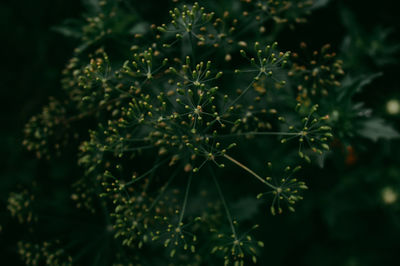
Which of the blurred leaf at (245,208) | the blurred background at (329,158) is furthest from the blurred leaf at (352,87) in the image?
the blurred leaf at (245,208)

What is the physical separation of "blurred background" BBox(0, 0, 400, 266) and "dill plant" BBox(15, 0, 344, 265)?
86cm

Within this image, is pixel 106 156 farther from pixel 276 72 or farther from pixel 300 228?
pixel 300 228

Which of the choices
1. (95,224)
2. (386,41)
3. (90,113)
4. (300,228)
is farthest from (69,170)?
(386,41)

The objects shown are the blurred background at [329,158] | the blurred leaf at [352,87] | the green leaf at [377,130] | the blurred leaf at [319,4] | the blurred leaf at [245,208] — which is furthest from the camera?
the blurred background at [329,158]

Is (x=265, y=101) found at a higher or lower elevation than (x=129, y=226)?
higher

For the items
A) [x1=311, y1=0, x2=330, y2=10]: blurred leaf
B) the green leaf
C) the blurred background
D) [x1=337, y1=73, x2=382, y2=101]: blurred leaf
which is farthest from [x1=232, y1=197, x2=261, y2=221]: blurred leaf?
[x1=311, y1=0, x2=330, y2=10]: blurred leaf

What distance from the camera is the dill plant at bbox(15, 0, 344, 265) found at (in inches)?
128

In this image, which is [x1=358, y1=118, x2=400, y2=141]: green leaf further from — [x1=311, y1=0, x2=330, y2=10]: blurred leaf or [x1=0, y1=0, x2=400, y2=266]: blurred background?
[x1=311, y1=0, x2=330, y2=10]: blurred leaf

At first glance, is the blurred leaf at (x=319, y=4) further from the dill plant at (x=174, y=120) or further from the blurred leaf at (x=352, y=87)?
the blurred leaf at (x=352, y=87)

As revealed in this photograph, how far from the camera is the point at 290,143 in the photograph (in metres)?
5.00

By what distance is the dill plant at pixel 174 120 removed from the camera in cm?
325

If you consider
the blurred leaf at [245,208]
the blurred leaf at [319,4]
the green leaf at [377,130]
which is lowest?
the blurred leaf at [245,208]

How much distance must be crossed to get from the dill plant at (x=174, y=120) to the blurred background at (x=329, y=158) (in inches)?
33.9

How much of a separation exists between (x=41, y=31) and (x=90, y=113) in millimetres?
2643
